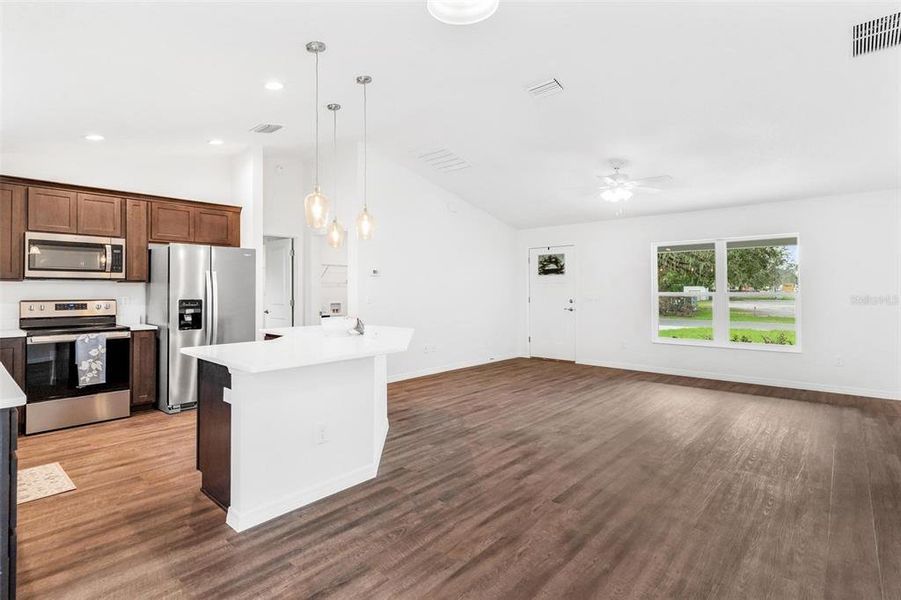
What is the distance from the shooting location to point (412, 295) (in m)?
6.78

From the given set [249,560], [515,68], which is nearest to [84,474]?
[249,560]

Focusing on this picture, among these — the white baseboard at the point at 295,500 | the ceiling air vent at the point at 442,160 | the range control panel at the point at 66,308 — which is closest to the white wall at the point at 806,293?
the ceiling air vent at the point at 442,160

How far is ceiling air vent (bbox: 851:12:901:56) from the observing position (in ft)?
9.44

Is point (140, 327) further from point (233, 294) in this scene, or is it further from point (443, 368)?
point (443, 368)

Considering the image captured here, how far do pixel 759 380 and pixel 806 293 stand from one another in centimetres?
133

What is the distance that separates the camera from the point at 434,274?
7160mm

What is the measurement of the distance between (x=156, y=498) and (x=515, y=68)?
4.07 m

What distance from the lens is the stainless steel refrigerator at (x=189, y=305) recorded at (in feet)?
16.0

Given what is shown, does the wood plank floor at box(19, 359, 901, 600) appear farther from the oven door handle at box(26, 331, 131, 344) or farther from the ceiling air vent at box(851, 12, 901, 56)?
the ceiling air vent at box(851, 12, 901, 56)

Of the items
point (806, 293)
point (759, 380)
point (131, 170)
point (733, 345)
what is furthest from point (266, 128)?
point (759, 380)

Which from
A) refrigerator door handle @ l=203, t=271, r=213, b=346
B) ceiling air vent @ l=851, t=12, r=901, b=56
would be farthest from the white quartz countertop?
ceiling air vent @ l=851, t=12, r=901, b=56

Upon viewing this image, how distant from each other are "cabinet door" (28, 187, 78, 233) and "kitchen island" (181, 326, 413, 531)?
111 inches

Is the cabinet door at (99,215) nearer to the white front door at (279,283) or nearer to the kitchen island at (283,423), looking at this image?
the white front door at (279,283)

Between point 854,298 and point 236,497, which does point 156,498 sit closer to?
point 236,497
